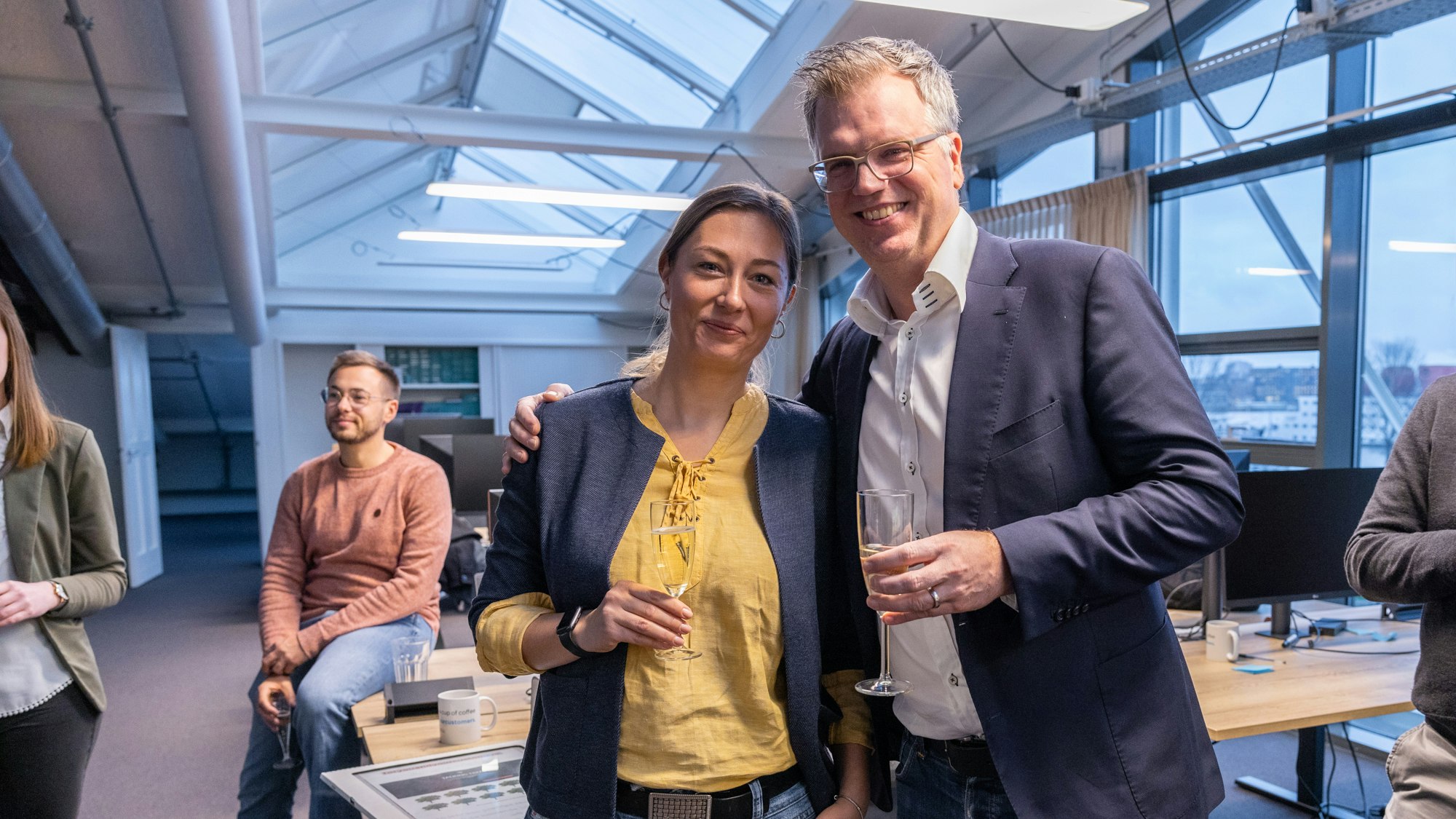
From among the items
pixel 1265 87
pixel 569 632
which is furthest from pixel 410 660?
pixel 1265 87

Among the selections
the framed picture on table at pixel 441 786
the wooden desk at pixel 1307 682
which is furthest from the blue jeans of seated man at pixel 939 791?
the wooden desk at pixel 1307 682

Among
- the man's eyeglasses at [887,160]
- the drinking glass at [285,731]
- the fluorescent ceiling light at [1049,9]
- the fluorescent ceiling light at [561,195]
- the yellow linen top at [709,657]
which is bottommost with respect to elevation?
the drinking glass at [285,731]

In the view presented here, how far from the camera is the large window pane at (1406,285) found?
3801mm

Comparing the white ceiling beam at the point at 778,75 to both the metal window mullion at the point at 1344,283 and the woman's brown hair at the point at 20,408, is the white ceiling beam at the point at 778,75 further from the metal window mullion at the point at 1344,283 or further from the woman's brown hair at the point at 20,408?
the woman's brown hair at the point at 20,408

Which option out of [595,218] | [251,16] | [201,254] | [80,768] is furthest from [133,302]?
Result: [80,768]

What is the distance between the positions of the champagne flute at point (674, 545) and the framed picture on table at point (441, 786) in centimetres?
71

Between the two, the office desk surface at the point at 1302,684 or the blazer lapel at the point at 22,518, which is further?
the office desk surface at the point at 1302,684

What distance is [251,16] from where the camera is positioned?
15.2ft

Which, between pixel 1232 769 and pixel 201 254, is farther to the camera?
pixel 201 254

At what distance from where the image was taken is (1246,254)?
4809mm

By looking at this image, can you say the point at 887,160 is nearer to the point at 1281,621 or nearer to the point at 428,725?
the point at 428,725

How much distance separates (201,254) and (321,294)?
77.0 inches

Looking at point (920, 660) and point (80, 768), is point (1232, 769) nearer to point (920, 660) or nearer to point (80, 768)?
point (920, 660)

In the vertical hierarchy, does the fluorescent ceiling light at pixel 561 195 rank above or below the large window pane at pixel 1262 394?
above
